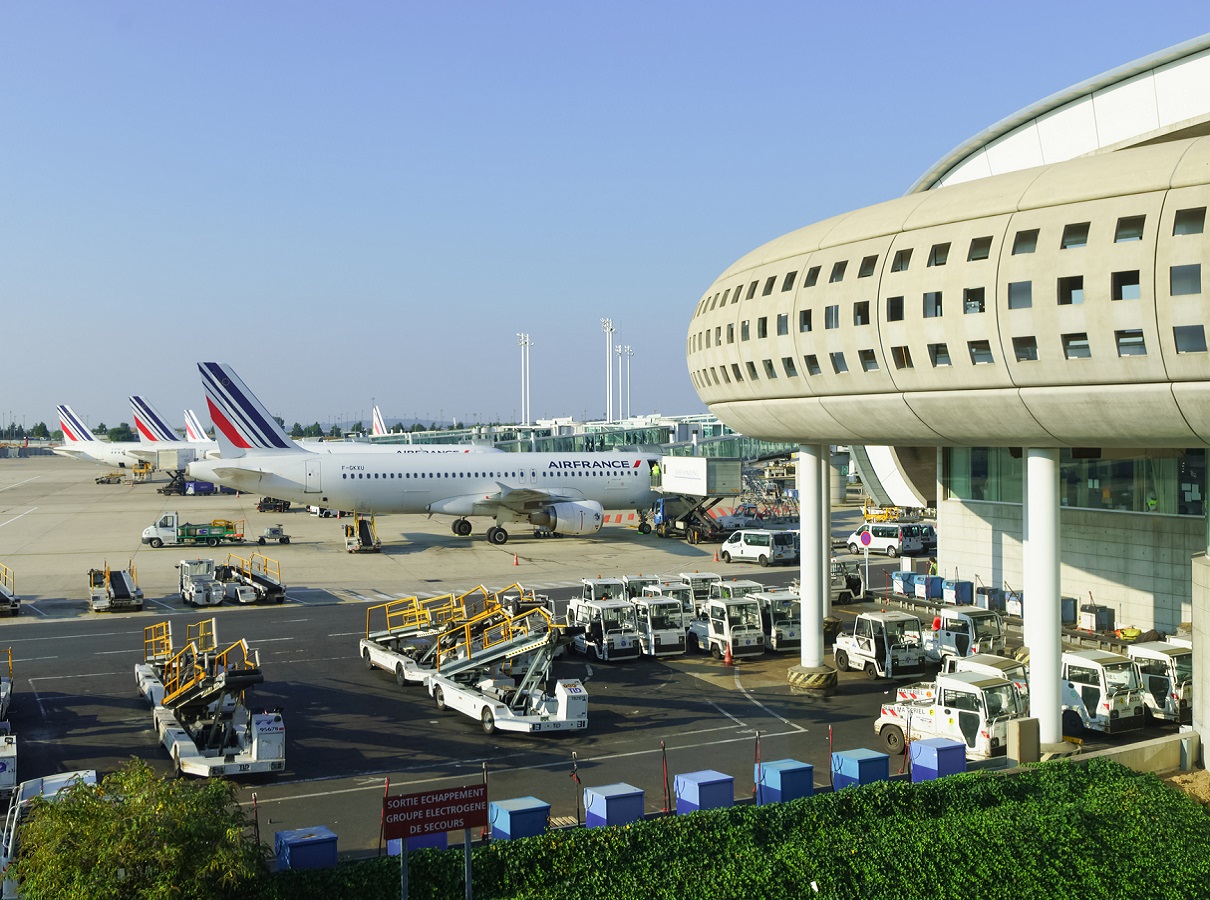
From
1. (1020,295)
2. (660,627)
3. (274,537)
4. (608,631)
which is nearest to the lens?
(1020,295)

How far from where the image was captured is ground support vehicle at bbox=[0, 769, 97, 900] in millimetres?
14484

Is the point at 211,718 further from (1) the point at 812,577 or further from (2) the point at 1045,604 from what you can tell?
(2) the point at 1045,604

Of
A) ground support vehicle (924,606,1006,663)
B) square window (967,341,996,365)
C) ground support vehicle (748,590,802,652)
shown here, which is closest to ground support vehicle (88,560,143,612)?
ground support vehicle (748,590,802,652)

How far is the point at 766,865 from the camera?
51.1 ft

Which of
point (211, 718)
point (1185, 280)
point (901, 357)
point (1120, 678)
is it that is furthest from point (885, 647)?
point (211, 718)

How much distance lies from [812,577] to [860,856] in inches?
565

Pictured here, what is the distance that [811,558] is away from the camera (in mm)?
30234

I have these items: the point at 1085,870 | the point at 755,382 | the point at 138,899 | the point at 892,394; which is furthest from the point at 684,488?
the point at 138,899

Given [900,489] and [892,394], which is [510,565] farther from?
[892,394]

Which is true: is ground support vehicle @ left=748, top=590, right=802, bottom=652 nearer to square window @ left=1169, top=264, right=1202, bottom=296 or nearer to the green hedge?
the green hedge

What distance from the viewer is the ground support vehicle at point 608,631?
33250mm

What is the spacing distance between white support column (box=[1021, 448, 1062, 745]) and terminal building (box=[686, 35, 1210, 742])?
0.05 meters

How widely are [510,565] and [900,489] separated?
18.9m

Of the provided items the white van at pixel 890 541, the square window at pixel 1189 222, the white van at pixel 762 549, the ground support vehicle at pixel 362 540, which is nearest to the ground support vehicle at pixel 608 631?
the square window at pixel 1189 222
